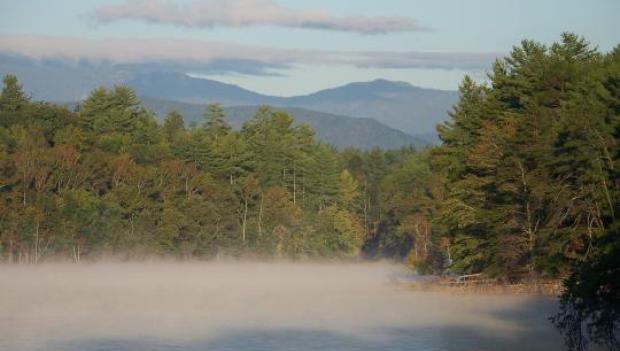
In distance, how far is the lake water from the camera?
4278 cm

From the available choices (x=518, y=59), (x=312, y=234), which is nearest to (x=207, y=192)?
(x=312, y=234)

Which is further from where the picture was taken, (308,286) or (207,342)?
(308,286)

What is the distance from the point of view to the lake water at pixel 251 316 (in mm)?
42781

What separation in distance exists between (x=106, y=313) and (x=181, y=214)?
1794 inches

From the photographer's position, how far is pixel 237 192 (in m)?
111

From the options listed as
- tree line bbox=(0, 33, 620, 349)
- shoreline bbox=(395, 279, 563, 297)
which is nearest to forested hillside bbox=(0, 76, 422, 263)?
tree line bbox=(0, 33, 620, 349)

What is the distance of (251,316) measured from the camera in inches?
2121

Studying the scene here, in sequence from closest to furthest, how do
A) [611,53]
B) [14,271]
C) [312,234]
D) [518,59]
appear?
1. [611,53]
2. [518,59]
3. [14,271]
4. [312,234]

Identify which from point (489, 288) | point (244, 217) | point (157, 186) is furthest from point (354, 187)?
point (489, 288)

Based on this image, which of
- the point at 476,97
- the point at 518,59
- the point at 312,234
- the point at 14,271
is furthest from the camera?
the point at 312,234

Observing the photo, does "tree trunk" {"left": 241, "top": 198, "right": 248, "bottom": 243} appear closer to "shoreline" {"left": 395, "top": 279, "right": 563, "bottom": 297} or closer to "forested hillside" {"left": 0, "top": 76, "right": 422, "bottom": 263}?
"forested hillside" {"left": 0, "top": 76, "right": 422, "bottom": 263}

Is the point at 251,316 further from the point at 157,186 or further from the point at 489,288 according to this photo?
the point at 157,186

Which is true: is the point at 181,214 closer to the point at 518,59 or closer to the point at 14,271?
the point at 14,271

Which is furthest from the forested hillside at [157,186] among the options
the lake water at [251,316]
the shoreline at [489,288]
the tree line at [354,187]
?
the shoreline at [489,288]
